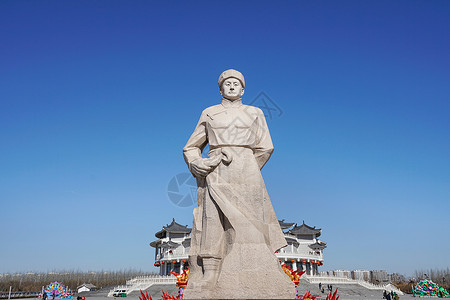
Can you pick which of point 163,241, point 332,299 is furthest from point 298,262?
point 332,299

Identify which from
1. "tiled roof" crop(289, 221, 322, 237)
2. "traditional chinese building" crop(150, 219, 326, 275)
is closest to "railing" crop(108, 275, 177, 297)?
"traditional chinese building" crop(150, 219, 326, 275)

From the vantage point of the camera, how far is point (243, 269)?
522 centimetres

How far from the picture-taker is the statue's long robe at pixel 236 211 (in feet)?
16.9

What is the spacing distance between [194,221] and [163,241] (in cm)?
5126

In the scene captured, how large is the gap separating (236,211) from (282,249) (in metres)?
46.8

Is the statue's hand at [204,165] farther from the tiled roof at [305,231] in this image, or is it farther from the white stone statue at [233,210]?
the tiled roof at [305,231]

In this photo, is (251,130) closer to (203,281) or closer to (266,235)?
(266,235)

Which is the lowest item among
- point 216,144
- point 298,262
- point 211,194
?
point 298,262

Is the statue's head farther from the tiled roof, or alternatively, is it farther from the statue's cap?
the tiled roof

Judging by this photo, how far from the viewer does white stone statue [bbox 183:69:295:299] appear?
16.9 ft

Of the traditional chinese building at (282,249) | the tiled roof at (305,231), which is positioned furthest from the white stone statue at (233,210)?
the tiled roof at (305,231)

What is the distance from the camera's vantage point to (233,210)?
5605 millimetres

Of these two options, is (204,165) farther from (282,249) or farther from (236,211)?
(282,249)

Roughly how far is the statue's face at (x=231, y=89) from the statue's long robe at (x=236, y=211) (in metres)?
0.10
